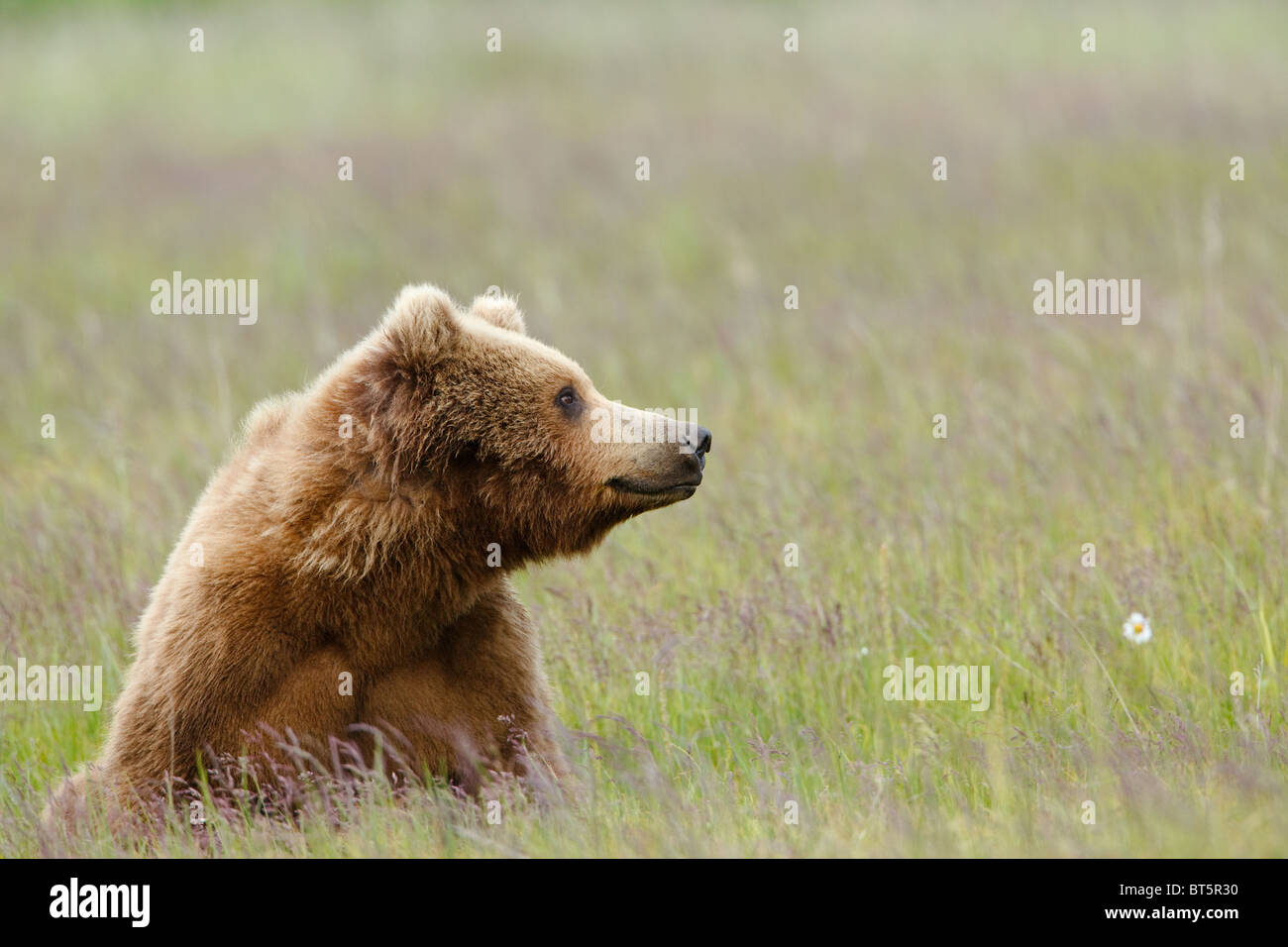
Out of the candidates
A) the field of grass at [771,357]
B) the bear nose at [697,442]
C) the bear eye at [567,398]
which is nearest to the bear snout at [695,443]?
the bear nose at [697,442]

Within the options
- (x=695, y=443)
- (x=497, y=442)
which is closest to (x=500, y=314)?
(x=497, y=442)

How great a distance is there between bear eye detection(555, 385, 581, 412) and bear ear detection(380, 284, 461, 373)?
38 centimetres

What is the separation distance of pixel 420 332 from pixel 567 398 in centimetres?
52

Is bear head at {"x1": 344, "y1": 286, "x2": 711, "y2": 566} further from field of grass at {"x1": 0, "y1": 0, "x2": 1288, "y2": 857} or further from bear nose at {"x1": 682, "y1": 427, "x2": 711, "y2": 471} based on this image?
field of grass at {"x1": 0, "y1": 0, "x2": 1288, "y2": 857}

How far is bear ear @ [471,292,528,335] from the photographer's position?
5.13 meters

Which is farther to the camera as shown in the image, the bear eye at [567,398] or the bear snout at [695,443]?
the bear eye at [567,398]

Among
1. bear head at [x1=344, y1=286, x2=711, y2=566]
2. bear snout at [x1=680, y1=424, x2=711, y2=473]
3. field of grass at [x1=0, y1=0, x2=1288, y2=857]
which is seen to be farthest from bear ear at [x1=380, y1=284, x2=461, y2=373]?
field of grass at [x1=0, y1=0, x2=1288, y2=857]

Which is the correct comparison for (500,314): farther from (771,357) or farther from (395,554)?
(771,357)

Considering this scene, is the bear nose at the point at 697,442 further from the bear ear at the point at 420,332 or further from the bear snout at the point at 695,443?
the bear ear at the point at 420,332

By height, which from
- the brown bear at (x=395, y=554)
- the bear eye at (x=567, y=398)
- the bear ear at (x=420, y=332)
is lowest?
the brown bear at (x=395, y=554)

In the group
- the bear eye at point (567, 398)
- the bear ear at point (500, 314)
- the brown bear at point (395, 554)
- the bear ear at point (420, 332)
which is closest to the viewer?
the brown bear at point (395, 554)

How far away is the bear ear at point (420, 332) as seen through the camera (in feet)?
14.9

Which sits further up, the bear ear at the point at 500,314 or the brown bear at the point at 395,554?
the bear ear at the point at 500,314

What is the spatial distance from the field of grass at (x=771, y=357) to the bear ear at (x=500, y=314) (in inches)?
50.6
